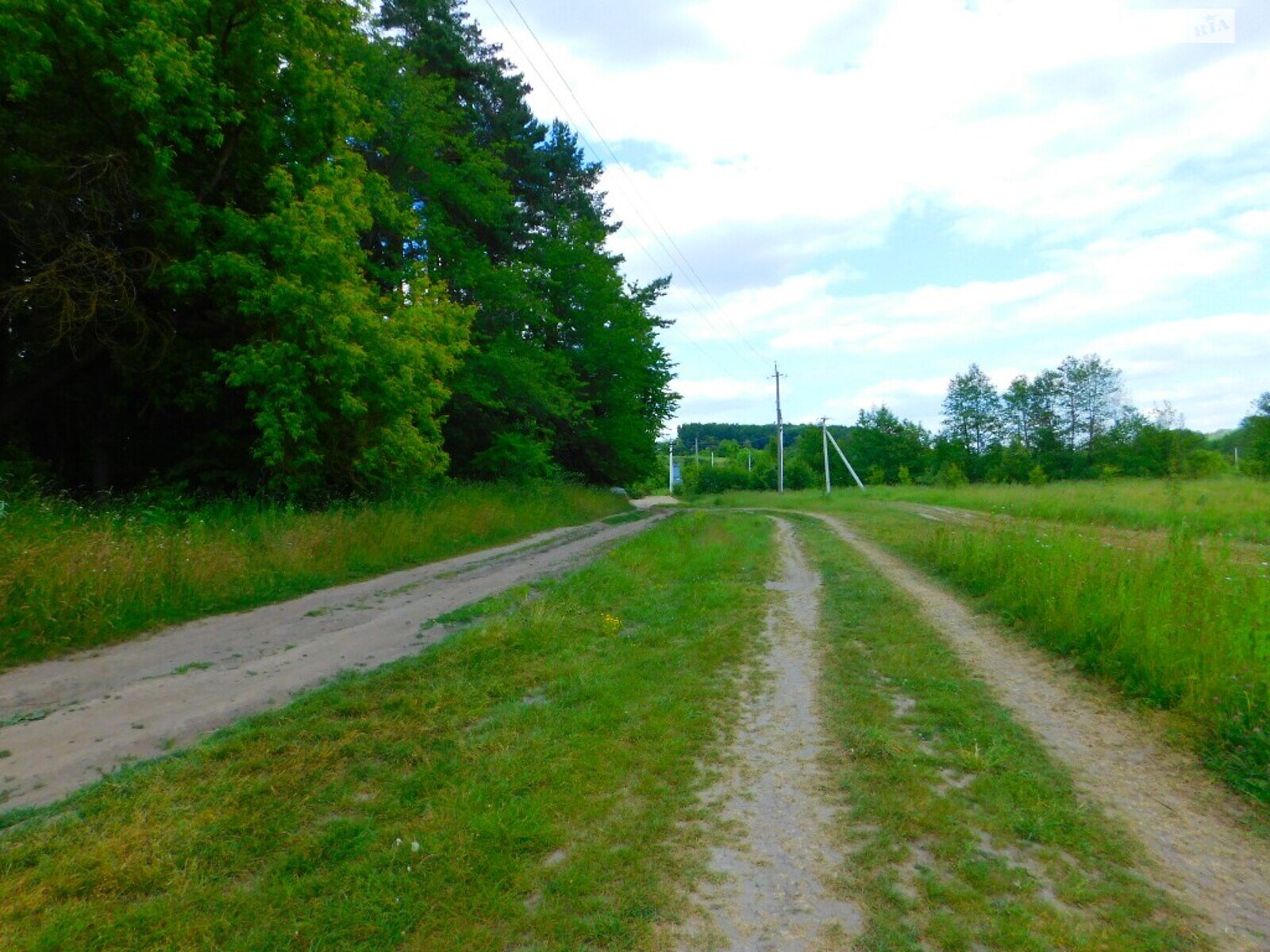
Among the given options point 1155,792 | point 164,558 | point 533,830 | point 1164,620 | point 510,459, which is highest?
point 510,459

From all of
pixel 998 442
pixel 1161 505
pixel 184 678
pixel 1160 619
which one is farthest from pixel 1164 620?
pixel 998 442

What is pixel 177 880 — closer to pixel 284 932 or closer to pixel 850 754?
pixel 284 932

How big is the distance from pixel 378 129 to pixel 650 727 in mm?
19249

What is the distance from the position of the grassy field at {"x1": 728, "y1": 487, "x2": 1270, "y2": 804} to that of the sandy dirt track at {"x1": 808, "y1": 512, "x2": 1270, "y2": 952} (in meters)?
0.29

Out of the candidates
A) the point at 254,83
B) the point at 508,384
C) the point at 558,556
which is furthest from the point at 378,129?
the point at 558,556

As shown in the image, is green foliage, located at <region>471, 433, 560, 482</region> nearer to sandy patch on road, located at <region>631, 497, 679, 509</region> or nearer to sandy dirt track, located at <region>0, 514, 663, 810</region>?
sandy patch on road, located at <region>631, 497, 679, 509</region>

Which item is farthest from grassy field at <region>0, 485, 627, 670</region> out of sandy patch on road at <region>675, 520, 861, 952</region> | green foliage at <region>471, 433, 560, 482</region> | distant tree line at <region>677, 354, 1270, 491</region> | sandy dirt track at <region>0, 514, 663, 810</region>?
distant tree line at <region>677, 354, 1270, 491</region>

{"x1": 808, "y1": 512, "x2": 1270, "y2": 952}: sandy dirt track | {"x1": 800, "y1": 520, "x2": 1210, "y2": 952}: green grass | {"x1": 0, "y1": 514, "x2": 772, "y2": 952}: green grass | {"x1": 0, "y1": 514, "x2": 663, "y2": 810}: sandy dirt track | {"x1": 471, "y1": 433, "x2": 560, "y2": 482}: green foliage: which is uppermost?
{"x1": 471, "y1": 433, "x2": 560, "y2": 482}: green foliage

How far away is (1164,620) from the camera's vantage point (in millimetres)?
6207

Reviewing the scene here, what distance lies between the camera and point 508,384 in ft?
78.3

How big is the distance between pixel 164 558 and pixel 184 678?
3263mm

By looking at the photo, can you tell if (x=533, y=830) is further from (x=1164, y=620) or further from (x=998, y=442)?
(x=998, y=442)

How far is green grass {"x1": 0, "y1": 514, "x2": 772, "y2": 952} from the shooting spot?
2.80 m

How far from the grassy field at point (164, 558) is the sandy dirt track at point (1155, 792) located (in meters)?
8.45
